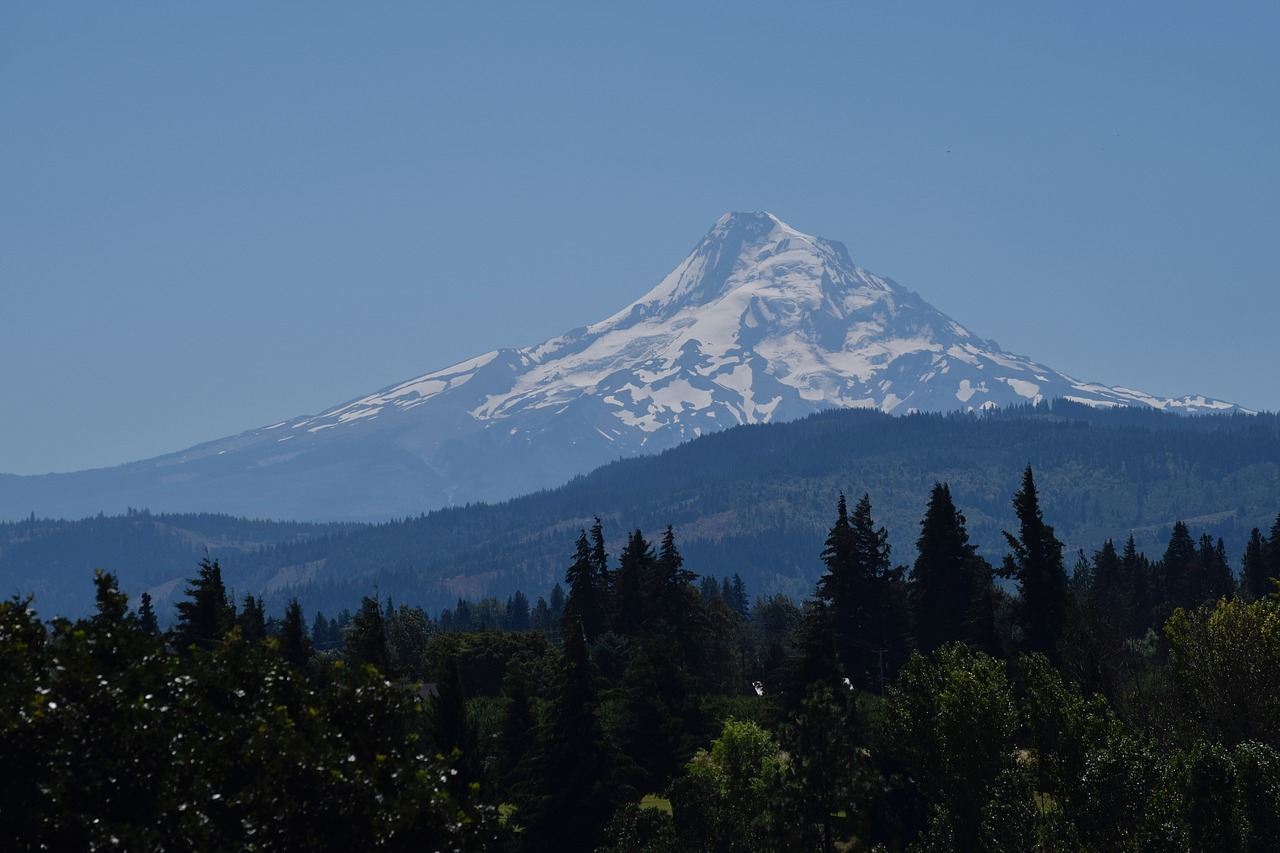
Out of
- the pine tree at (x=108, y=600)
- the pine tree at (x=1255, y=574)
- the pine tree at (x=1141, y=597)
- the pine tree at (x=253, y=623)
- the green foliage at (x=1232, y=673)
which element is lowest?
the pine tree at (x=1141, y=597)

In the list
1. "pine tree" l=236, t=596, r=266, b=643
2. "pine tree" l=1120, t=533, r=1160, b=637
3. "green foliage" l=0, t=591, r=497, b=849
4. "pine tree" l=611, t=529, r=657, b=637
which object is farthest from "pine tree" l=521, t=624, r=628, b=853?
"pine tree" l=1120, t=533, r=1160, b=637

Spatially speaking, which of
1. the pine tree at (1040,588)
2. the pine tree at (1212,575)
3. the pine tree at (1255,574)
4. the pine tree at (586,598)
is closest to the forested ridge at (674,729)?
the pine tree at (1040,588)

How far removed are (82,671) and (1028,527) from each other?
228 feet

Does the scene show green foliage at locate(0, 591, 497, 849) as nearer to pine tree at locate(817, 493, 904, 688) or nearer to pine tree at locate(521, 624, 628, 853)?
pine tree at locate(521, 624, 628, 853)

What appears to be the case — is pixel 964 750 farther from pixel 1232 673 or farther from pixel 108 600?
pixel 108 600

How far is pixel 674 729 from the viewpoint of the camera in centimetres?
8650

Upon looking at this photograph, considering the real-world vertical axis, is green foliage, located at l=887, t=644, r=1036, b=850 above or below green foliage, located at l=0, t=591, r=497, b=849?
below

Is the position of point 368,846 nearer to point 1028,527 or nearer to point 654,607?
point 1028,527

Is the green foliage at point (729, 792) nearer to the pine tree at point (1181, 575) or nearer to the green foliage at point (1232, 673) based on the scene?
the green foliage at point (1232, 673)

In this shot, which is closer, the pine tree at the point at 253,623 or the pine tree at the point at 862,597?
the pine tree at the point at 253,623

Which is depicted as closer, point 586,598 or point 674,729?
point 674,729

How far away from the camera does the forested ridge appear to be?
3177 cm

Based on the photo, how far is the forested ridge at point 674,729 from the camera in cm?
3177

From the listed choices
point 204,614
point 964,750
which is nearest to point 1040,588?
point 964,750
